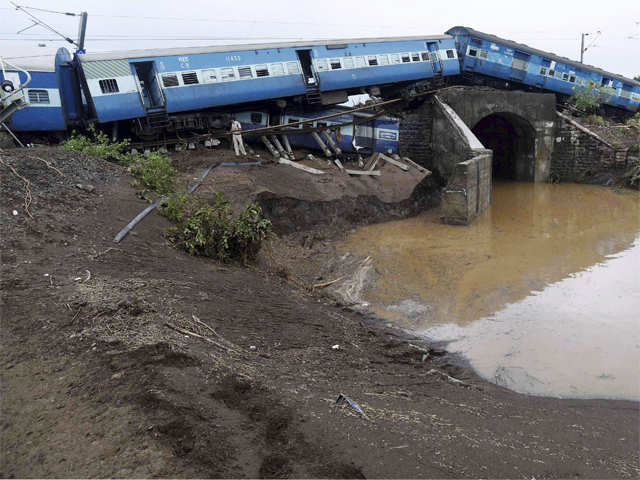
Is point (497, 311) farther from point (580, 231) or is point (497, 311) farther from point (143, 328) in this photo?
point (580, 231)

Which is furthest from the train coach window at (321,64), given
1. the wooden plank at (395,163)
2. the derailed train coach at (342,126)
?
the wooden plank at (395,163)

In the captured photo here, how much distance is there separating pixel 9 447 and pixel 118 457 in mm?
826

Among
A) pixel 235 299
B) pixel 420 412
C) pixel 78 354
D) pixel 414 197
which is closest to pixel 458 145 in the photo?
pixel 414 197

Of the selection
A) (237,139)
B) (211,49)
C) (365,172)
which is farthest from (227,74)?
(365,172)

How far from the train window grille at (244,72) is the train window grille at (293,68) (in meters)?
1.68

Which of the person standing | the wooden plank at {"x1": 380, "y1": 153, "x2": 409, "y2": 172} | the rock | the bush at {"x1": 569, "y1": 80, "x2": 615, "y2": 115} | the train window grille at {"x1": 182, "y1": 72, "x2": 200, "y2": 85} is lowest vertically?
the wooden plank at {"x1": 380, "y1": 153, "x2": 409, "y2": 172}

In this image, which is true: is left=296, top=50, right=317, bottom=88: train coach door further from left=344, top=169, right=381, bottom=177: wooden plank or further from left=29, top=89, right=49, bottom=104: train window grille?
left=29, top=89, right=49, bottom=104: train window grille

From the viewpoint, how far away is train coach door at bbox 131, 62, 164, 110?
1593 centimetres

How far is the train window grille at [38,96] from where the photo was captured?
14617 mm

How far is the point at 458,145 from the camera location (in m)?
18.4

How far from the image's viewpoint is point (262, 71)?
17.7m

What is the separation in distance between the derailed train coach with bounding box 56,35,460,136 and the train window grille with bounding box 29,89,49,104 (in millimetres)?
661

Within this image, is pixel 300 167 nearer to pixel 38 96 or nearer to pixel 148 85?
pixel 148 85


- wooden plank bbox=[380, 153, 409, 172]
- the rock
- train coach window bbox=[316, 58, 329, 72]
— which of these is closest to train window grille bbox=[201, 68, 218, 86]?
train coach window bbox=[316, 58, 329, 72]
